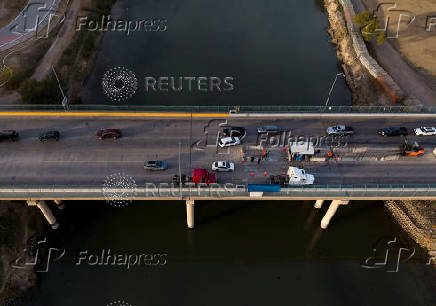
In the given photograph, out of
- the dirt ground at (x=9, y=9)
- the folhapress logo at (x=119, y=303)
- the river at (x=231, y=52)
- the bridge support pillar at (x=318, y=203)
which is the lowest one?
the folhapress logo at (x=119, y=303)

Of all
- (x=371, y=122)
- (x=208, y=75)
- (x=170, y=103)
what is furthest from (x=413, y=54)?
(x=170, y=103)

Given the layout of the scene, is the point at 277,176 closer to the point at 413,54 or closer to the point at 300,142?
the point at 300,142

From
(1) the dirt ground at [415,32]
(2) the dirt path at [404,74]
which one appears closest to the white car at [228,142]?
(2) the dirt path at [404,74]

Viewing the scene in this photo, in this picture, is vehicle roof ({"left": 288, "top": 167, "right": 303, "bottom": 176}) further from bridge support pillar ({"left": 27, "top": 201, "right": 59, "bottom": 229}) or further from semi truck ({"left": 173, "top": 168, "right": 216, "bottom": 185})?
bridge support pillar ({"left": 27, "top": 201, "right": 59, "bottom": 229})

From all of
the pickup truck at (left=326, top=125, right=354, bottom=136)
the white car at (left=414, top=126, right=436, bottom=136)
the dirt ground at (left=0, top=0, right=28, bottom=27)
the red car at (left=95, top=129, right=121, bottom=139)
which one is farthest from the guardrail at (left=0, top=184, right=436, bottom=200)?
the dirt ground at (left=0, top=0, right=28, bottom=27)

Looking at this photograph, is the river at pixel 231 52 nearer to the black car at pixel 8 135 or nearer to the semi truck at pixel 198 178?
the black car at pixel 8 135

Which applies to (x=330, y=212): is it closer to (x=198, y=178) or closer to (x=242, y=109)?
(x=198, y=178)
